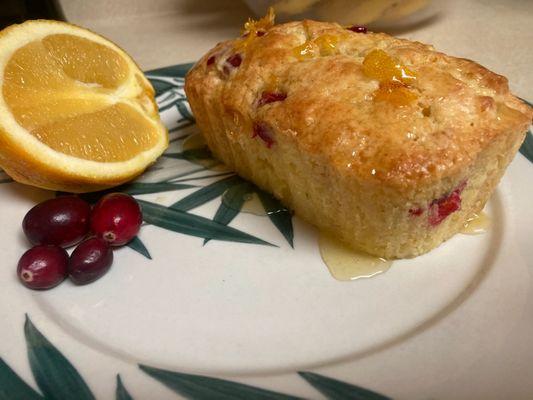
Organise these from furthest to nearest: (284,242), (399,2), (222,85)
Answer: (399,2) → (222,85) → (284,242)

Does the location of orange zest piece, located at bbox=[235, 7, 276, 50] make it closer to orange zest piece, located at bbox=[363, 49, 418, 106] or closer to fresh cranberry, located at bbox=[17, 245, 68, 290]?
orange zest piece, located at bbox=[363, 49, 418, 106]

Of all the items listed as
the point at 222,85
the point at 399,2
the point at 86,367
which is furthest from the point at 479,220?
the point at 399,2

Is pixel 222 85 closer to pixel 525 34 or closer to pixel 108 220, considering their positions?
pixel 108 220

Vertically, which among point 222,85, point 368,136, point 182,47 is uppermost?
point 368,136

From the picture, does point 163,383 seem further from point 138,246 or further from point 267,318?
point 138,246

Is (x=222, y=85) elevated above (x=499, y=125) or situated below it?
below

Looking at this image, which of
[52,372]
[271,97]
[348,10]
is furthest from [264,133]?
[348,10]

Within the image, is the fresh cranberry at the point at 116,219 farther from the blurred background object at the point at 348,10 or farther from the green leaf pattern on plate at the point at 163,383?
the blurred background object at the point at 348,10
